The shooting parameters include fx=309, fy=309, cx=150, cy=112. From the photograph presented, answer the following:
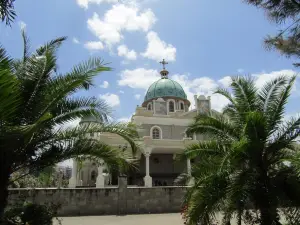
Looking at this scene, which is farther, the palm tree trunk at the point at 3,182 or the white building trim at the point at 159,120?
the white building trim at the point at 159,120

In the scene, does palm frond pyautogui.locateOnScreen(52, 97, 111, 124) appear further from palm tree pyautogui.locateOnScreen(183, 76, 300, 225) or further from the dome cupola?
the dome cupola

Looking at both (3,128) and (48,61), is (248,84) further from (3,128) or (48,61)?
(3,128)

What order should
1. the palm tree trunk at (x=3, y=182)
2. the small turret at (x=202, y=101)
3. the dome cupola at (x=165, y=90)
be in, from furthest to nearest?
the dome cupola at (x=165, y=90) → the small turret at (x=202, y=101) → the palm tree trunk at (x=3, y=182)

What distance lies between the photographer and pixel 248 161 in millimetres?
8266

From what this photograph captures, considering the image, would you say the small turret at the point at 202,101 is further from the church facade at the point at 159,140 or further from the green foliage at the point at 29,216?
the green foliage at the point at 29,216

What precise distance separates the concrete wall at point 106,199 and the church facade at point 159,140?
8.35 meters

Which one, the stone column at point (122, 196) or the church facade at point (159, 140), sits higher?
the church facade at point (159, 140)

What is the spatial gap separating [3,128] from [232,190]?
17.7ft

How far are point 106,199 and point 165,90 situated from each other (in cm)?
2282

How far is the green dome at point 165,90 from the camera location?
120ft

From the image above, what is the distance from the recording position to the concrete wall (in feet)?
48.7

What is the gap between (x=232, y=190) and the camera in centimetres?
759

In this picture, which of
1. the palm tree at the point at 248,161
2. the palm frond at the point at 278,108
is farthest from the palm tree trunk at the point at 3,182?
the palm frond at the point at 278,108

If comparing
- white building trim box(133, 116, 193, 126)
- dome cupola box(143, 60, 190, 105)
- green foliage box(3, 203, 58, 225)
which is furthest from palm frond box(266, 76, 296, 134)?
dome cupola box(143, 60, 190, 105)
